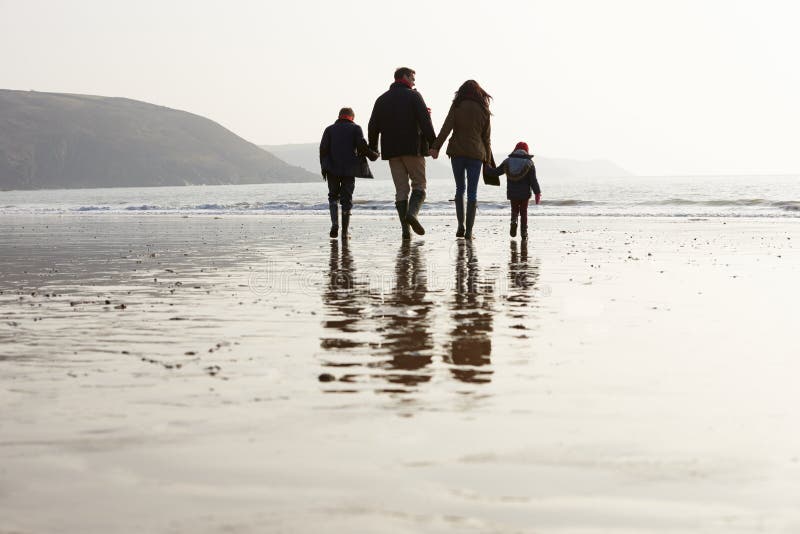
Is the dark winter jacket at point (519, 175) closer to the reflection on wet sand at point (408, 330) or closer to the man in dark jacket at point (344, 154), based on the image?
the man in dark jacket at point (344, 154)

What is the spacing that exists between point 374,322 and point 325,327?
33 cm

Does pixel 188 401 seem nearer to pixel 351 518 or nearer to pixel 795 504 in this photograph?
pixel 351 518

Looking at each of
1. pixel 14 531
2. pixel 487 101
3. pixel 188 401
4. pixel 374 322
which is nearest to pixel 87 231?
pixel 487 101

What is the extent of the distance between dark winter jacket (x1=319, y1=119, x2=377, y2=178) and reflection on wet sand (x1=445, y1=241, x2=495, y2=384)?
18.6 ft

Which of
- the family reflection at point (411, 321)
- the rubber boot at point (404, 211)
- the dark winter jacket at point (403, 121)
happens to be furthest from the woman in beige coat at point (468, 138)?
the family reflection at point (411, 321)

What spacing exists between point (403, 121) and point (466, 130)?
93cm

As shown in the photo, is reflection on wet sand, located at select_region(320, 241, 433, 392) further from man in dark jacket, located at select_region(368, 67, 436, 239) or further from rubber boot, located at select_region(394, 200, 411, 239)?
rubber boot, located at select_region(394, 200, 411, 239)

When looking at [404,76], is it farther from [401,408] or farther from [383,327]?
[401,408]

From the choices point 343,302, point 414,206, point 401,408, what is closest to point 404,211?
point 414,206

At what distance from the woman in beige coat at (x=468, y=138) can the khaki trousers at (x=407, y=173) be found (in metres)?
0.30

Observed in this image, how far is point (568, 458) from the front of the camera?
2.92m

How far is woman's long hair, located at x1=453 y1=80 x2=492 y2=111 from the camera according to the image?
14.2m

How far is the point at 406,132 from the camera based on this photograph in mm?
13930

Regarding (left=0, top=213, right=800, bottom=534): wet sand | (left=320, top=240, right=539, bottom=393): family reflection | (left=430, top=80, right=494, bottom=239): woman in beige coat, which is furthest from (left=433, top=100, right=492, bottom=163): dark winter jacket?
(left=0, top=213, right=800, bottom=534): wet sand
